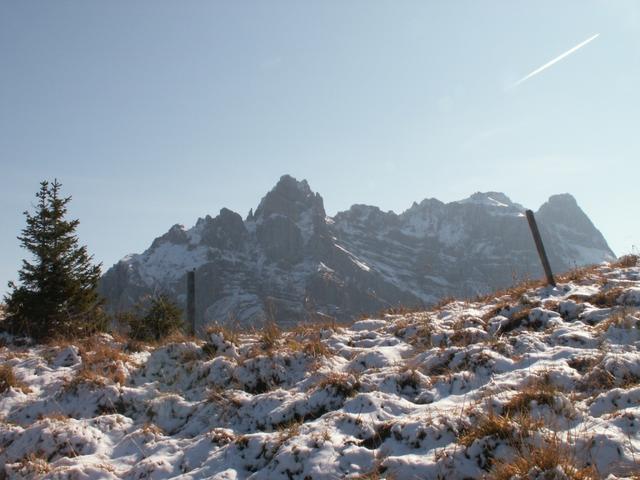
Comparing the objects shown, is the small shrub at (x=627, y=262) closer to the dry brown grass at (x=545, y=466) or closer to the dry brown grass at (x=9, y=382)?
the dry brown grass at (x=545, y=466)

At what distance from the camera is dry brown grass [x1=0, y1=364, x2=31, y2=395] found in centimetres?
758

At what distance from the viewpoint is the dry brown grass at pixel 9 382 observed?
758 cm

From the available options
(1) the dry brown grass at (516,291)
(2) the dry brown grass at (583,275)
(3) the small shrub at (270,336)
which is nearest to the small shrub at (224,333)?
(3) the small shrub at (270,336)

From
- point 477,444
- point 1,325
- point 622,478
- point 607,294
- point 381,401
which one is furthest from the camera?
point 1,325

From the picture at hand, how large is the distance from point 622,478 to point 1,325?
14.4 m

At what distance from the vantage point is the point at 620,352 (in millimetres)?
6293

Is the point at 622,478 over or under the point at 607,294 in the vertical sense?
under

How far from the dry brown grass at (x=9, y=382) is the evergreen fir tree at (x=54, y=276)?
676cm

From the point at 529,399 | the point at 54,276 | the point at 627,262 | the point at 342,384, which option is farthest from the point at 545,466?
the point at 54,276

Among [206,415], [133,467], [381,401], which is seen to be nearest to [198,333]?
[206,415]

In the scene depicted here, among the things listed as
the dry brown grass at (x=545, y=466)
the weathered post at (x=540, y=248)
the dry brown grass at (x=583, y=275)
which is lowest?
the dry brown grass at (x=545, y=466)

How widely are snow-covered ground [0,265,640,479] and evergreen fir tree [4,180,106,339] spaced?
7.09 meters

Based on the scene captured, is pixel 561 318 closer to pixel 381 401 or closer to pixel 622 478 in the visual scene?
pixel 381 401

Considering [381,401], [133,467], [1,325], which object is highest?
[1,325]
